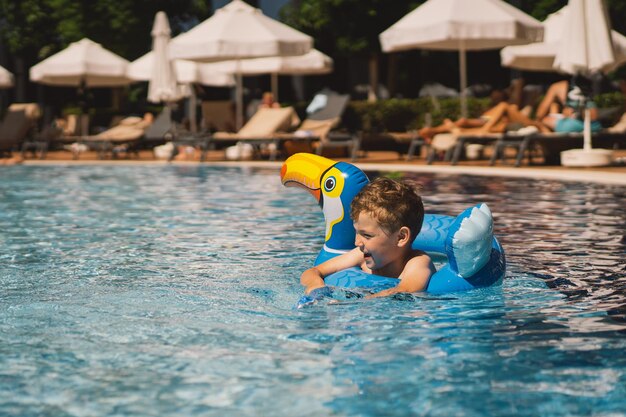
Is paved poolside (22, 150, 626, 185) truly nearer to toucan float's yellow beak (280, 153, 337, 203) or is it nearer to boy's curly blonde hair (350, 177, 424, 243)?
toucan float's yellow beak (280, 153, 337, 203)

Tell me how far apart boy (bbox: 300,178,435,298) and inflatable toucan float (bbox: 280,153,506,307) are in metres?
0.09

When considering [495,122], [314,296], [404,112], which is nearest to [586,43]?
[495,122]

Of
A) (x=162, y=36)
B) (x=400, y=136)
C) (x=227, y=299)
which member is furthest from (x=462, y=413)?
(x=162, y=36)

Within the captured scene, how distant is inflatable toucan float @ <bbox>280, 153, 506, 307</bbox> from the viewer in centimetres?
547

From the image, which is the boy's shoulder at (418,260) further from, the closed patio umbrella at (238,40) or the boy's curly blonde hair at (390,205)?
the closed patio umbrella at (238,40)

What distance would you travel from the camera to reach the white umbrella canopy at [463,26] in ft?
58.3

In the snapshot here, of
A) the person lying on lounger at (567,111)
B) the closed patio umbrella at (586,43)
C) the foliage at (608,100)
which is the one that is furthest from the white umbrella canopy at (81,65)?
the closed patio umbrella at (586,43)

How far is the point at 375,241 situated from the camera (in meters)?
5.36

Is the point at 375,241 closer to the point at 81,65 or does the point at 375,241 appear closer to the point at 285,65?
the point at 285,65

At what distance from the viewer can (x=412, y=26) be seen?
18.4 metres

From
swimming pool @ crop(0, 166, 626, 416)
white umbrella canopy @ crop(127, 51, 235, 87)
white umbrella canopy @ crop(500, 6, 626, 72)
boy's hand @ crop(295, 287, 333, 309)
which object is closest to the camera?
swimming pool @ crop(0, 166, 626, 416)

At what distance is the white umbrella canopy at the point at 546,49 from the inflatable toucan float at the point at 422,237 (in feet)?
44.9

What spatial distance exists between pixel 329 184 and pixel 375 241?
91 cm

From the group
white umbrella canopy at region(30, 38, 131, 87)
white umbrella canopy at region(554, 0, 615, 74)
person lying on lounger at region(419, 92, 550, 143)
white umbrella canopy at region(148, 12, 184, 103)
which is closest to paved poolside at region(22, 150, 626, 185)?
person lying on lounger at region(419, 92, 550, 143)
